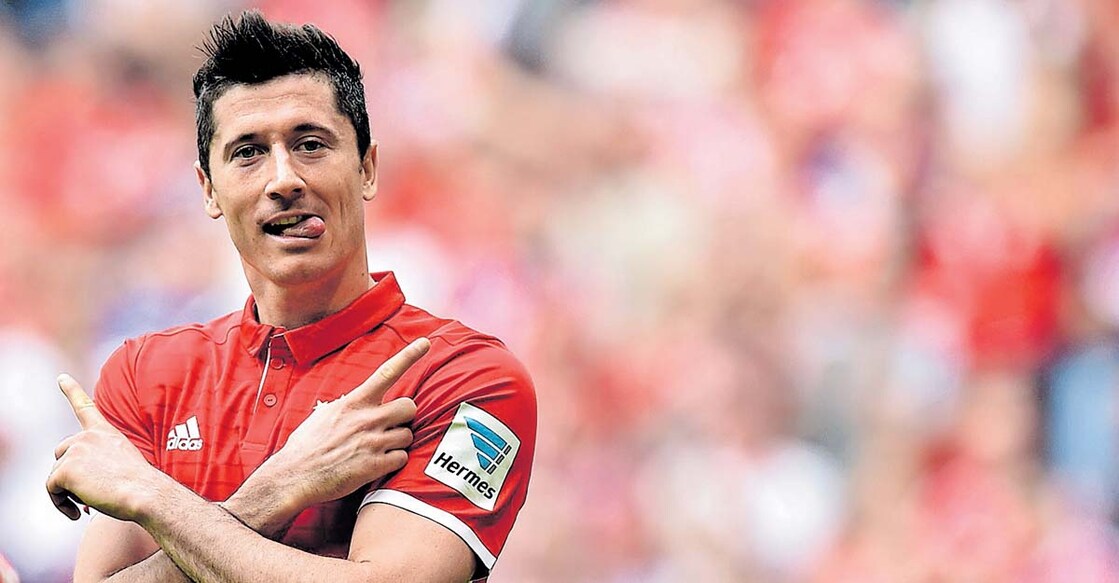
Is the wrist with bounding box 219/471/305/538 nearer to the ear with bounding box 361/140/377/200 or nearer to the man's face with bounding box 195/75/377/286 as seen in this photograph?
the man's face with bounding box 195/75/377/286

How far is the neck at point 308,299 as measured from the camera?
245 centimetres

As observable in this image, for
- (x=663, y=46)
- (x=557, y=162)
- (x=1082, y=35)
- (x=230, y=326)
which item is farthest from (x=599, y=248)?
(x=230, y=326)

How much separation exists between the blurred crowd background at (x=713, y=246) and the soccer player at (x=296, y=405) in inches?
110

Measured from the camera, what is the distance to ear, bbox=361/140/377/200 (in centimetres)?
254

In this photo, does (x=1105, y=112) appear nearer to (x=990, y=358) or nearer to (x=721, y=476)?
(x=990, y=358)

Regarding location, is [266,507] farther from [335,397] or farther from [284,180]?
[284,180]

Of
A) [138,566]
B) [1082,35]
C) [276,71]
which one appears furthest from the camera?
[1082,35]

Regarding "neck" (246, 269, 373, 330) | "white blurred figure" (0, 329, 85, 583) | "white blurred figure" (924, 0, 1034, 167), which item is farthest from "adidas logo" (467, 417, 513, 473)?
"white blurred figure" (924, 0, 1034, 167)

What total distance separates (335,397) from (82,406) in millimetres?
436

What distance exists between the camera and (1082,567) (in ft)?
17.4

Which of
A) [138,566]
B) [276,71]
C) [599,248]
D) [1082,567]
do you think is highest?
[599,248]

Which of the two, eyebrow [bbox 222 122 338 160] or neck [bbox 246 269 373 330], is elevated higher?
eyebrow [bbox 222 122 338 160]

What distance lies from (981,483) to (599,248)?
1.81m

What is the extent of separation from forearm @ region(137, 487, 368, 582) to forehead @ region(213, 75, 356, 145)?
681 millimetres
